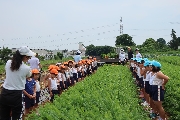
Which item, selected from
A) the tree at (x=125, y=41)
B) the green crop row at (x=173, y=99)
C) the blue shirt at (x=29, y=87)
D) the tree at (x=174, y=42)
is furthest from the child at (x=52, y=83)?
the tree at (x=174, y=42)

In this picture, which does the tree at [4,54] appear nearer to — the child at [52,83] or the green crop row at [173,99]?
the child at [52,83]

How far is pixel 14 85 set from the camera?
528 centimetres

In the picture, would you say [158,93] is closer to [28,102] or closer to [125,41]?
[28,102]

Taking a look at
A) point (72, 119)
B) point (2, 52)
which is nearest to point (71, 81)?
point (72, 119)

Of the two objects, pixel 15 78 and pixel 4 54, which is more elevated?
pixel 15 78

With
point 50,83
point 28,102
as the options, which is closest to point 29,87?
point 28,102

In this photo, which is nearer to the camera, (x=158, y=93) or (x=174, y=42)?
(x=158, y=93)

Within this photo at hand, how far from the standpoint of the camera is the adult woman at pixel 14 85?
17.2ft

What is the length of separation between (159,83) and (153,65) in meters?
0.48

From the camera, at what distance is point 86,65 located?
734 inches

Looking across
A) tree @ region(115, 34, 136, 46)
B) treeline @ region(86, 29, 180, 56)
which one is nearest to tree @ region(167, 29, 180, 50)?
treeline @ region(86, 29, 180, 56)

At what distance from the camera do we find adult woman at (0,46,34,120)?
5.25 m

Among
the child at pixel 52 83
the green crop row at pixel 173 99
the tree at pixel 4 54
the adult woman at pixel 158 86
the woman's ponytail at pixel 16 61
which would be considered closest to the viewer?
the woman's ponytail at pixel 16 61

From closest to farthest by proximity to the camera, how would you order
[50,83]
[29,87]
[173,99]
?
[29,87], [173,99], [50,83]
